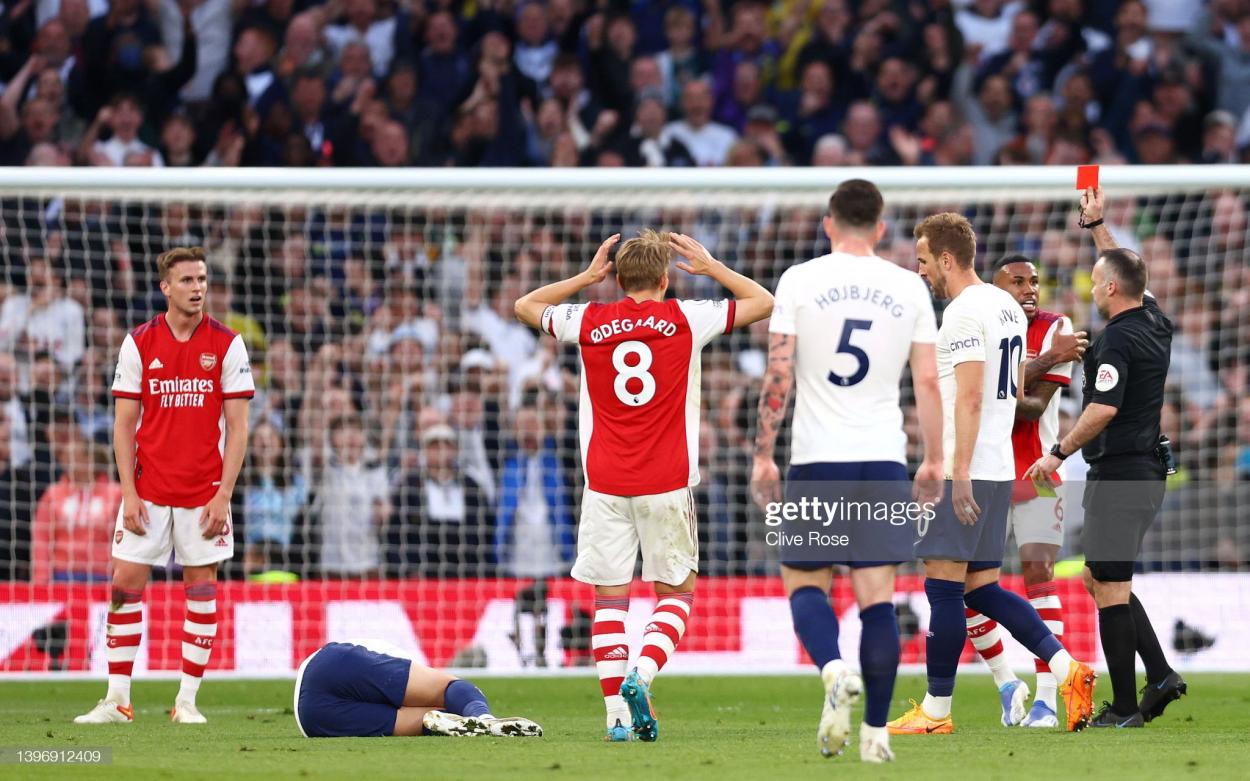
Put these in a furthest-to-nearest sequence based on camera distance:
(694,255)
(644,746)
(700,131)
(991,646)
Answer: (700,131) < (991,646) < (694,255) < (644,746)

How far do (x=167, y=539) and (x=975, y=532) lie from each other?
4.42 m

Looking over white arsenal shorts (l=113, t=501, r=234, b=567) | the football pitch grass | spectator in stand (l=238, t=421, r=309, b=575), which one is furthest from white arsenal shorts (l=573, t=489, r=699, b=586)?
spectator in stand (l=238, t=421, r=309, b=575)

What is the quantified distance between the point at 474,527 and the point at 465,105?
188 inches

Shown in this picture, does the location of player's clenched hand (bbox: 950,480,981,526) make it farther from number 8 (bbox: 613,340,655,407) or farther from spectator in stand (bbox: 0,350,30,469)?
spectator in stand (bbox: 0,350,30,469)

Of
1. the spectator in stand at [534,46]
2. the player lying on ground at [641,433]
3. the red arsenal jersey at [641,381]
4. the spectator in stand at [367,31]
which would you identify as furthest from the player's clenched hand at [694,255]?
the spectator in stand at [367,31]

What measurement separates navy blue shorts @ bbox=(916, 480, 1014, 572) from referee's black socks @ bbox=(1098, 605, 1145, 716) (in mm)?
645

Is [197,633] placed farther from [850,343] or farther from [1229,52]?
[1229,52]

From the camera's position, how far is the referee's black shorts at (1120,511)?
310 inches

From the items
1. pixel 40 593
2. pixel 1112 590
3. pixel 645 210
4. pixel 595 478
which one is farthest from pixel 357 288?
pixel 1112 590

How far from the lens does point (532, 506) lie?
12727 mm

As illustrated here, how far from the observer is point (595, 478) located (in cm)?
747

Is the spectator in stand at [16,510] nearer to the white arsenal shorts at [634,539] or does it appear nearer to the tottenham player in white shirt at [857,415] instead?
the white arsenal shorts at [634,539]

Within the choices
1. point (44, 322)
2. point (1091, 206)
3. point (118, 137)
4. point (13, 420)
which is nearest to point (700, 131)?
point (118, 137)

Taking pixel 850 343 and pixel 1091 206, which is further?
pixel 1091 206
